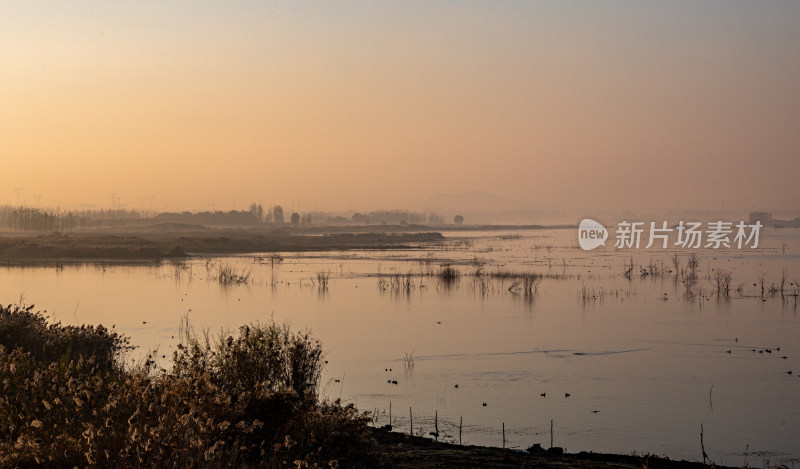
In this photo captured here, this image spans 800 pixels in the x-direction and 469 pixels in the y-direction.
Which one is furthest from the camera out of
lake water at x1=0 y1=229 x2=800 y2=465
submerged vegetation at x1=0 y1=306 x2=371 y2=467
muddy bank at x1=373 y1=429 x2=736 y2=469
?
lake water at x1=0 y1=229 x2=800 y2=465

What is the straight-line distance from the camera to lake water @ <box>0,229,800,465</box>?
50.9ft

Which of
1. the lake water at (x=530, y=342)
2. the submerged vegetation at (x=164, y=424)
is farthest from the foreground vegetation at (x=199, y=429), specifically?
the lake water at (x=530, y=342)

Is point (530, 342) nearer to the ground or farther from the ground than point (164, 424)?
nearer to the ground

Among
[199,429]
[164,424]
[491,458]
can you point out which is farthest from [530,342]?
[199,429]

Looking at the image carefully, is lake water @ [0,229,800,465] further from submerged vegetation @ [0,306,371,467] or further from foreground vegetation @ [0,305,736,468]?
submerged vegetation @ [0,306,371,467]

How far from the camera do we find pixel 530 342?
1013 inches

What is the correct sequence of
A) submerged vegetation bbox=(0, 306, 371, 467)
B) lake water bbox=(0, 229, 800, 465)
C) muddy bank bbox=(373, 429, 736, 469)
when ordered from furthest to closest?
lake water bbox=(0, 229, 800, 465) → muddy bank bbox=(373, 429, 736, 469) → submerged vegetation bbox=(0, 306, 371, 467)

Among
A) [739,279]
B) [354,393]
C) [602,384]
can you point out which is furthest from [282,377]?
[739,279]

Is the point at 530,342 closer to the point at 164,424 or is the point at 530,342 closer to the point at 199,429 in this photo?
the point at 164,424

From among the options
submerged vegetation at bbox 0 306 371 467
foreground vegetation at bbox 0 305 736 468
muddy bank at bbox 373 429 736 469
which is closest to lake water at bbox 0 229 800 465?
muddy bank at bbox 373 429 736 469

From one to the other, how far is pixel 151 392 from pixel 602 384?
13130 millimetres

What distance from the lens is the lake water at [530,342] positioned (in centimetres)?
1551

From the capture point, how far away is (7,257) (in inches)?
2756

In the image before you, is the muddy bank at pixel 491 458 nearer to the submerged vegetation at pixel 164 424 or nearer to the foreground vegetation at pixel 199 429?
the foreground vegetation at pixel 199 429
